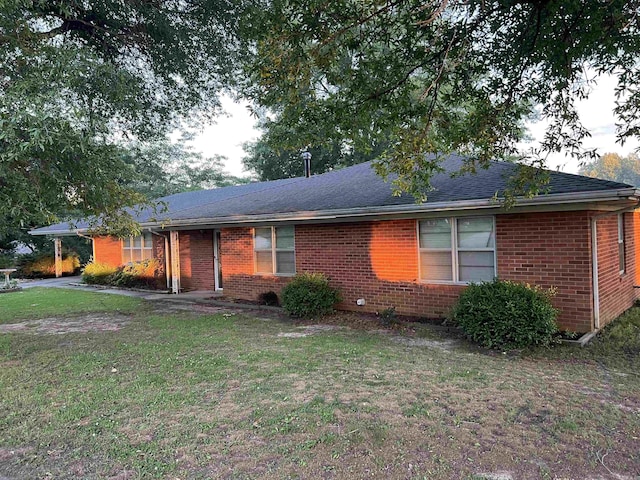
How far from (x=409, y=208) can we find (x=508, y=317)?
269cm

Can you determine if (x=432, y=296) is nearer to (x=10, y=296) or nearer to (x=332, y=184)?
(x=332, y=184)

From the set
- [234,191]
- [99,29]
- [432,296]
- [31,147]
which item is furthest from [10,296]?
[432,296]

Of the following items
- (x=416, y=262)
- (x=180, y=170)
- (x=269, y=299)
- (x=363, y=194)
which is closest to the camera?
(x=416, y=262)

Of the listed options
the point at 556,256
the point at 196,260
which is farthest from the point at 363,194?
the point at 196,260

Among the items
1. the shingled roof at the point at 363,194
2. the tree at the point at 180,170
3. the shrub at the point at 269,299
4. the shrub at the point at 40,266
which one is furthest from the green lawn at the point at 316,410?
the tree at the point at 180,170

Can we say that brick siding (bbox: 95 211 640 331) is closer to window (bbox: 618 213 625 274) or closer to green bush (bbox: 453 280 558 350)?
window (bbox: 618 213 625 274)

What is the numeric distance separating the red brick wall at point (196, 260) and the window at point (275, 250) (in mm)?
3534

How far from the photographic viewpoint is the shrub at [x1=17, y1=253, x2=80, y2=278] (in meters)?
21.8

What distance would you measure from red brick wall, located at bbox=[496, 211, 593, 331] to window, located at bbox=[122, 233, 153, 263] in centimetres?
1264

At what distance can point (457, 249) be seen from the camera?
889 cm

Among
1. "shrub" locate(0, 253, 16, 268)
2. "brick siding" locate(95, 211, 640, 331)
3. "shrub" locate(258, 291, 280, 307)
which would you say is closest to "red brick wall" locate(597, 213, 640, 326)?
"brick siding" locate(95, 211, 640, 331)

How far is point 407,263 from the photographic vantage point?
954 centimetres

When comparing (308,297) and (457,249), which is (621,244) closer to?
(457,249)

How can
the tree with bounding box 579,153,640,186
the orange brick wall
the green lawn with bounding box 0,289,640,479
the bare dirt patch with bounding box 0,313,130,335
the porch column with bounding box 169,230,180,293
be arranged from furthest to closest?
the tree with bounding box 579,153,640,186, the orange brick wall, the porch column with bounding box 169,230,180,293, the bare dirt patch with bounding box 0,313,130,335, the green lawn with bounding box 0,289,640,479
